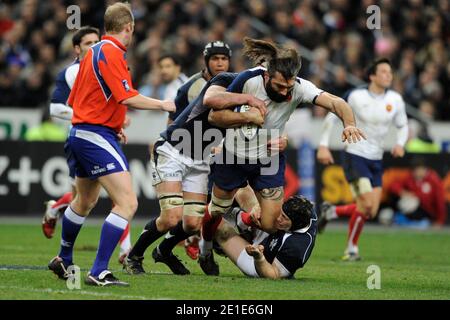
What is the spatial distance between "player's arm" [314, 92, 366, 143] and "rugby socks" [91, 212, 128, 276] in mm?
2258

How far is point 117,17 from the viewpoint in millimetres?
9945

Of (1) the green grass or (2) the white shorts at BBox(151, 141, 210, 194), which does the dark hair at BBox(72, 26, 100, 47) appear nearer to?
(2) the white shorts at BBox(151, 141, 210, 194)

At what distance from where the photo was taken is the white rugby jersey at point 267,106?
421 inches

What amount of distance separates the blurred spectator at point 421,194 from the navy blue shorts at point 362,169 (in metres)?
6.20

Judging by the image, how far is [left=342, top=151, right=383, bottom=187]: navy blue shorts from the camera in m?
15.5

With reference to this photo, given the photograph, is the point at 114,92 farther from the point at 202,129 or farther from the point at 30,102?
the point at 30,102

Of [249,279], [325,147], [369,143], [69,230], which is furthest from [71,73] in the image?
[369,143]

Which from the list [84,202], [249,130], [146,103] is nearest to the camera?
[146,103]

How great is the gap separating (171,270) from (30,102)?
1253 cm

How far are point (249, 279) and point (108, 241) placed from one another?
1.80 m


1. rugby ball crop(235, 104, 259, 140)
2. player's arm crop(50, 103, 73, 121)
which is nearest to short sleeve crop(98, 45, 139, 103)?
rugby ball crop(235, 104, 259, 140)

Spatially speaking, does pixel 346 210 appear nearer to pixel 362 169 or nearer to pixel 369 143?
pixel 362 169
